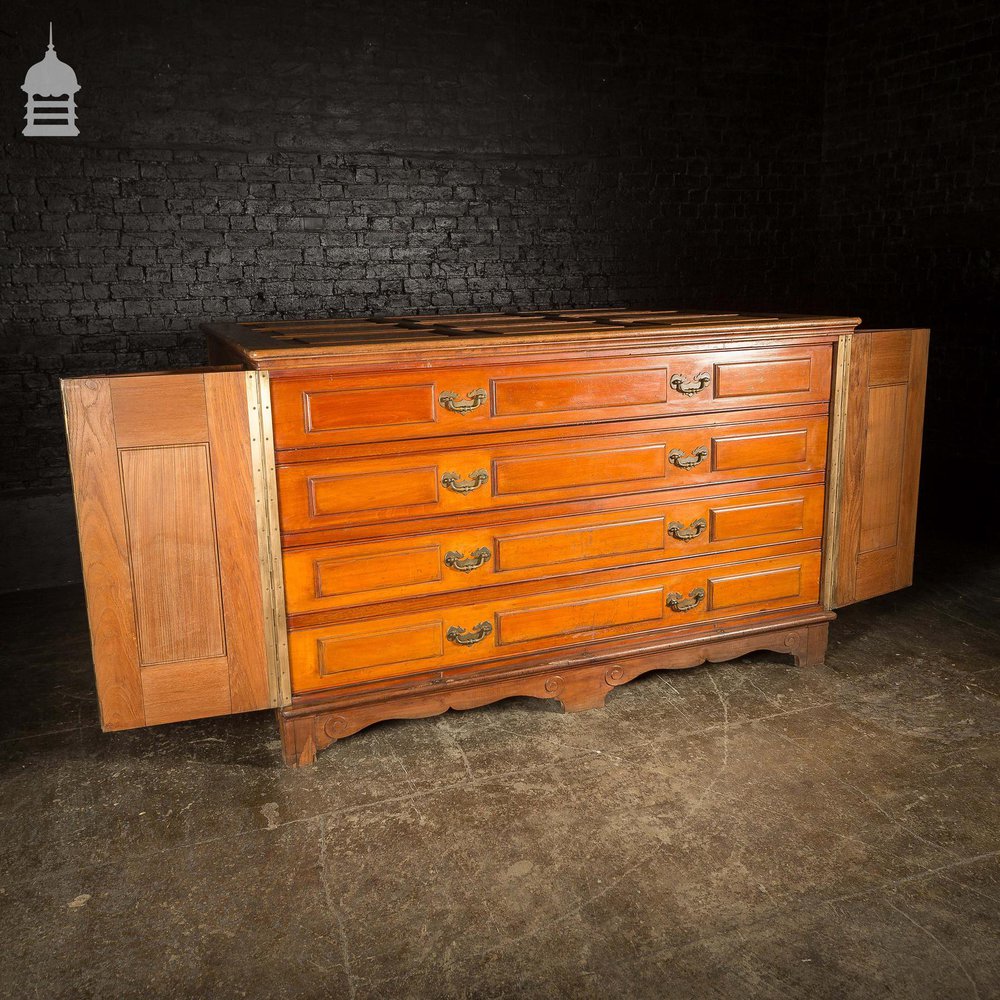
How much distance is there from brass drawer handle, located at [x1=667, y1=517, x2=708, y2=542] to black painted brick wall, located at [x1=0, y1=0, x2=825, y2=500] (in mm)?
2495

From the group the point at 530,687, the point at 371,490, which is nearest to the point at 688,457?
the point at 530,687

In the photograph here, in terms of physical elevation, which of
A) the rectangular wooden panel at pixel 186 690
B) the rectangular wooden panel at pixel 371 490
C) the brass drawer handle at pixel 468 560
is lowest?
the rectangular wooden panel at pixel 186 690

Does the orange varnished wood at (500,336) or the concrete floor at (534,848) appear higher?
the orange varnished wood at (500,336)

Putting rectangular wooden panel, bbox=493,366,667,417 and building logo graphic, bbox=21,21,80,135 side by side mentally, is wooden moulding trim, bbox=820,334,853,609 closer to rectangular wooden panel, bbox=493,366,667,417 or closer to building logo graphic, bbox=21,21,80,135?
rectangular wooden panel, bbox=493,366,667,417

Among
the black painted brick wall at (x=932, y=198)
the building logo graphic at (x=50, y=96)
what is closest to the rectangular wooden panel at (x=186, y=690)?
the building logo graphic at (x=50, y=96)

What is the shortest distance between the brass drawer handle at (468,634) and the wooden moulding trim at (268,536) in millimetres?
511

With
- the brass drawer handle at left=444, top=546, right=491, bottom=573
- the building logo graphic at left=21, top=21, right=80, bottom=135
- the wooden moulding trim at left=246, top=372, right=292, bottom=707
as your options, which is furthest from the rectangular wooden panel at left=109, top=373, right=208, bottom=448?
the building logo graphic at left=21, top=21, right=80, bottom=135

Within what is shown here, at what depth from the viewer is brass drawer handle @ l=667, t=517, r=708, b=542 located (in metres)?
3.06

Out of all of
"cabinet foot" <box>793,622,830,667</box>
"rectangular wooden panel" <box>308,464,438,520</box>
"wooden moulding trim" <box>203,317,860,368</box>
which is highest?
"wooden moulding trim" <box>203,317,860,368</box>

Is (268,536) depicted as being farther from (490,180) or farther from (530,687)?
(490,180)

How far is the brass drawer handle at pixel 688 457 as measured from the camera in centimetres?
302

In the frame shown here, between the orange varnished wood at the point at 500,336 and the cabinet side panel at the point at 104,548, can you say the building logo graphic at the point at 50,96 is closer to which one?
the orange varnished wood at the point at 500,336

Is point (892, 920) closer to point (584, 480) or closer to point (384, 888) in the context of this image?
point (384, 888)

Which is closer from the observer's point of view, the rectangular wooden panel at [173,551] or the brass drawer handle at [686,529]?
the rectangular wooden panel at [173,551]
